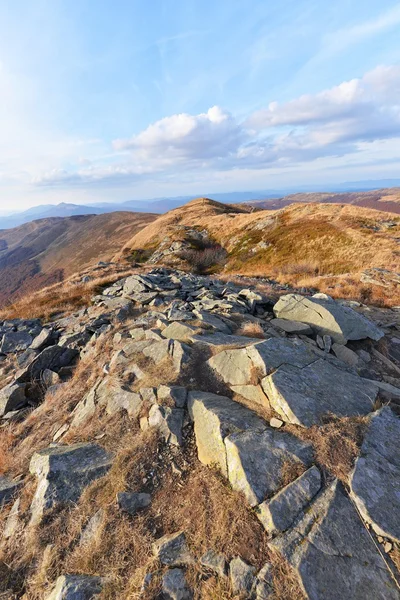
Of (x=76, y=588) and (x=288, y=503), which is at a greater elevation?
(x=288, y=503)

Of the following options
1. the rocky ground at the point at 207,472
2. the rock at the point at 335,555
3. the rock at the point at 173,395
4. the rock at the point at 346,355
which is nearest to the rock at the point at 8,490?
the rocky ground at the point at 207,472

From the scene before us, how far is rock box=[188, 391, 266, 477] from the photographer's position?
18.7ft

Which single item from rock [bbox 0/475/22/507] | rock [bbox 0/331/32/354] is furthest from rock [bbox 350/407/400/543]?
rock [bbox 0/331/32/354]

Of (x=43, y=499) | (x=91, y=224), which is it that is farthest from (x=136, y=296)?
(x=91, y=224)

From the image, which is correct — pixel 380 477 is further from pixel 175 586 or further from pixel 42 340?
pixel 42 340

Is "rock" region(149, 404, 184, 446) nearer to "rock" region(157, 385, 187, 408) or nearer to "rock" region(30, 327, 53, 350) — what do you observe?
"rock" region(157, 385, 187, 408)

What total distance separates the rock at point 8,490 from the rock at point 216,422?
433 centimetres

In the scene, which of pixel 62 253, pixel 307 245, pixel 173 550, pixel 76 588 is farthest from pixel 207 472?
pixel 62 253

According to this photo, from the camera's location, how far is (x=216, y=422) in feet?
19.8

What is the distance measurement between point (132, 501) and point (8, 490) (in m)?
3.37

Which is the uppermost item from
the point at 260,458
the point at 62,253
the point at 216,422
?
the point at 216,422

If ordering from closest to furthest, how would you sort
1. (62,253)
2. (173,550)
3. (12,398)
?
(173,550) < (12,398) < (62,253)

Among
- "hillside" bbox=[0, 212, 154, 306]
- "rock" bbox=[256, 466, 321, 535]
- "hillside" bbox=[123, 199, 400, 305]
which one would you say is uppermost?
"rock" bbox=[256, 466, 321, 535]

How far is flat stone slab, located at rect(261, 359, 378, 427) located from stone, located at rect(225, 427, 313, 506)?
0.63m
